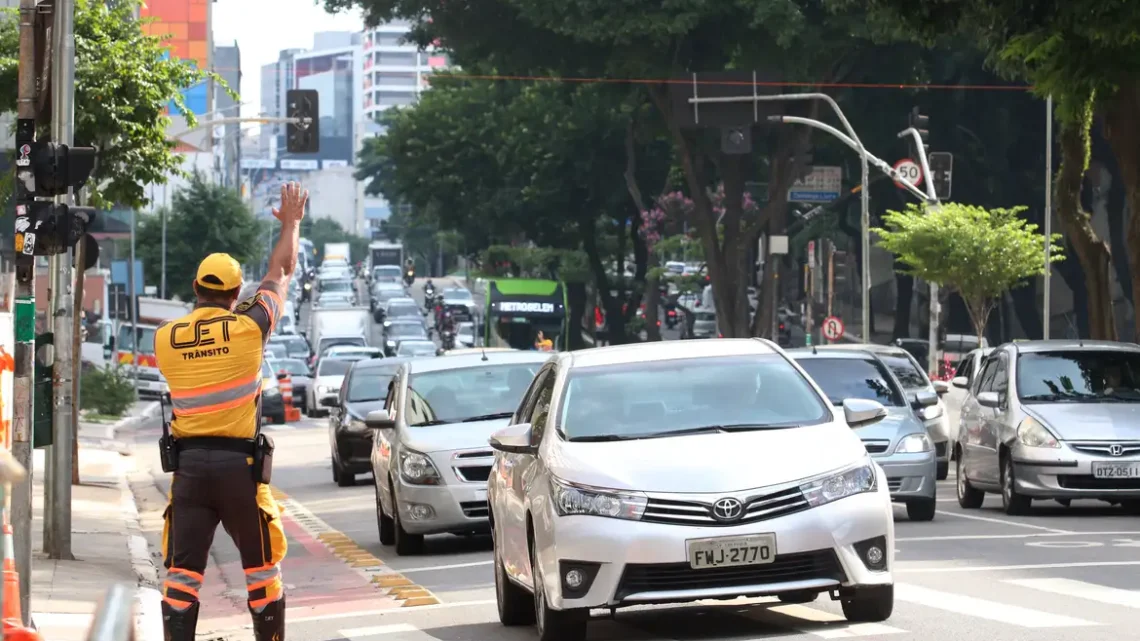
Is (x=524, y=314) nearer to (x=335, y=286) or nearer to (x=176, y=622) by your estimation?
(x=176, y=622)

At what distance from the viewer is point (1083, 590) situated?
1231 centimetres

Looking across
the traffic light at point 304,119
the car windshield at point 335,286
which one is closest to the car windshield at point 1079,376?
the traffic light at point 304,119

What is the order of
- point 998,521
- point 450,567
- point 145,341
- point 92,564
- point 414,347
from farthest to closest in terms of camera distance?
A: point 145,341, point 414,347, point 998,521, point 92,564, point 450,567

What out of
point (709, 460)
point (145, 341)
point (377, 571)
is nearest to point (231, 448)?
point (709, 460)

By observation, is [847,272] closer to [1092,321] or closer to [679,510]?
[1092,321]

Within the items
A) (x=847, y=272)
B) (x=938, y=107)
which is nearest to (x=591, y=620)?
(x=938, y=107)

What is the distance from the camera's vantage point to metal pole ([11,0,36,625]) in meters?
12.8

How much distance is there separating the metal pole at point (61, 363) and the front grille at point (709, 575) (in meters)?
6.74

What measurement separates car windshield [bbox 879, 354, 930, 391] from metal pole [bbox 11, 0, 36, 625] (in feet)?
41.9

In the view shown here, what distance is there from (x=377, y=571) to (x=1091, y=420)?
7041 millimetres

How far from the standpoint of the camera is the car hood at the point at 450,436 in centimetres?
1700

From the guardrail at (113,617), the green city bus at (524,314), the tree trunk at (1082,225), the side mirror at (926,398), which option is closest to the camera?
the guardrail at (113,617)

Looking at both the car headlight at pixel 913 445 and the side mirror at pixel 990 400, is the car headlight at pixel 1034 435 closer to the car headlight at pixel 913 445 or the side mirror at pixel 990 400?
the side mirror at pixel 990 400

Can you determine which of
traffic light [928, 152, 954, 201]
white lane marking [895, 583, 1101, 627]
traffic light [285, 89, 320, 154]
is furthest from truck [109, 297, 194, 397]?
white lane marking [895, 583, 1101, 627]
